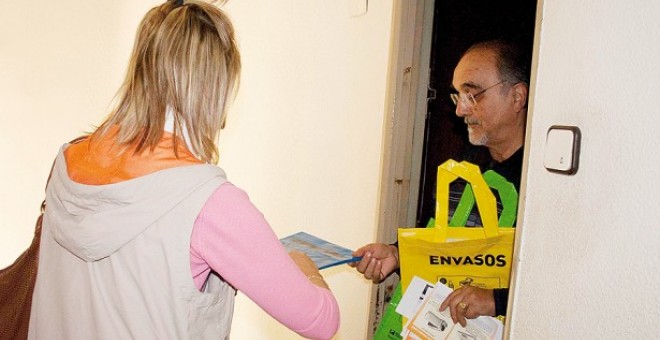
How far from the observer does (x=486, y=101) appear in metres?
1.62

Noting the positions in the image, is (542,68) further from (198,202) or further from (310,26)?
(310,26)

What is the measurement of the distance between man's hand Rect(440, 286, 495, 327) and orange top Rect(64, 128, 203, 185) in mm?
738

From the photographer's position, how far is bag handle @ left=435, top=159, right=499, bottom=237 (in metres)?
1.21

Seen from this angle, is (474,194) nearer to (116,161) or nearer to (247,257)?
(247,257)

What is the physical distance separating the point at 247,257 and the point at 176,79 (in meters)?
0.37

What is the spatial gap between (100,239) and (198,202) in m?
0.19

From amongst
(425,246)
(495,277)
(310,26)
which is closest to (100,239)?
(425,246)

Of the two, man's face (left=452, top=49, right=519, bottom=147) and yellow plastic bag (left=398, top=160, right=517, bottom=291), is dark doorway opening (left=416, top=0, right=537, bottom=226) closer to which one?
man's face (left=452, top=49, right=519, bottom=147)

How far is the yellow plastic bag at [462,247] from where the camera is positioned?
1.21m

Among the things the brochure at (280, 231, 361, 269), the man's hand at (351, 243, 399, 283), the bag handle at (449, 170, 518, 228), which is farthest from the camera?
the man's hand at (351, 243, 399, 283)

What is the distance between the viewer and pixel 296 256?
3.69ft

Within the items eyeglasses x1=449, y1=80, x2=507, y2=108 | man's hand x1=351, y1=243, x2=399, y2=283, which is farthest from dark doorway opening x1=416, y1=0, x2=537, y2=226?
man's hand x1=351, y1=243, x2=399, y2=283

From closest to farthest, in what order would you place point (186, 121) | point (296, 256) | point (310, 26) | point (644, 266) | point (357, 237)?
point (644, 266) → point (186, 121) → point (296, 256) → point (357, 237) → point (310, 26)

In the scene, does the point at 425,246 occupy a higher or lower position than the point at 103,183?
lower
